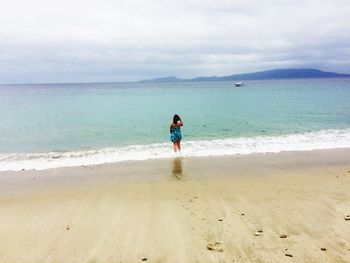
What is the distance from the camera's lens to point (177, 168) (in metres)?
14.3

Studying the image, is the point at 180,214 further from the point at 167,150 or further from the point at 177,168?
the point at 167,150

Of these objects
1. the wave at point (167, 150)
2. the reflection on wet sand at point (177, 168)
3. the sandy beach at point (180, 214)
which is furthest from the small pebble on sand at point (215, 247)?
the wave at point (167, 150)

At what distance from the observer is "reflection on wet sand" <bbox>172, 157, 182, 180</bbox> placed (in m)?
13.1

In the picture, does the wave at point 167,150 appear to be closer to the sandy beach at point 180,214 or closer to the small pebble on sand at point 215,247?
the sandy beach at point 180,214

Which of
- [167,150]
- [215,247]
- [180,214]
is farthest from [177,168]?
[215,247]

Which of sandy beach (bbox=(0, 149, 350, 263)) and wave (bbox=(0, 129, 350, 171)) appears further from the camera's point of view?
wave (bbox=(0, 129, 350, 171))

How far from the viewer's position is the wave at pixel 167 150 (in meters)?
16.7

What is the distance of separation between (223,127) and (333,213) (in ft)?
64.0

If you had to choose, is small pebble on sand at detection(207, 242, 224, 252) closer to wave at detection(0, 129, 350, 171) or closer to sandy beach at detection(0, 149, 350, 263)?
sandy beach at detection(0, 149, 350, 263)

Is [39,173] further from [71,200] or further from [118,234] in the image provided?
[118,234]

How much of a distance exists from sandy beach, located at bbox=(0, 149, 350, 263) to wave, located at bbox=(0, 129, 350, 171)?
2.26m

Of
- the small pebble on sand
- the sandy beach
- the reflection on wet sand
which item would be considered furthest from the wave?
the small pebble on sand

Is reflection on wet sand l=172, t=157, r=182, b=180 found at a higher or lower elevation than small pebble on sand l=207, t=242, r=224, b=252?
lower

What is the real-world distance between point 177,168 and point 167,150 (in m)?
4.63
